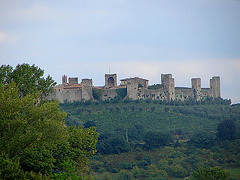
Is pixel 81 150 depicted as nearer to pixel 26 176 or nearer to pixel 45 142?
pixel 45 142

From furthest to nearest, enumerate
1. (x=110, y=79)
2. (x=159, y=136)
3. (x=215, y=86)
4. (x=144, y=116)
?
(x=215, y=86) < (x=110, y=79) < (x=144, y=116) < (x=159, y=136)

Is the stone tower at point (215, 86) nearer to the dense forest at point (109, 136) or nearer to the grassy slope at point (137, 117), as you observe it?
the dense forest at point (109, 136)

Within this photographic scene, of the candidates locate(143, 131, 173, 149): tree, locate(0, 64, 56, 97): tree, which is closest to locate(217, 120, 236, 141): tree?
locate(143, 131, 173, 149): tree

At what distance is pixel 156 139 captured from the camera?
40.1 meters

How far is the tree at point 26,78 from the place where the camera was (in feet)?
52.0

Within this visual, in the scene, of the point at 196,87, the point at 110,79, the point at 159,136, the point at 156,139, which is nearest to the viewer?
the point at 156,139

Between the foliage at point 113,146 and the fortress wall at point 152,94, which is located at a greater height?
the fortress wall at point 152,94


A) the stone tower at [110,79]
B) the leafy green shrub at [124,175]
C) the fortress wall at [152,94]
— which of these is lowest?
the leafy green shrub at [124,175]

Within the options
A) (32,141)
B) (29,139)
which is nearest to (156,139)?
(32,141)

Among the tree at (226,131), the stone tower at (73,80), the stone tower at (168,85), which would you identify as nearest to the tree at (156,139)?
the tree at (226,131)

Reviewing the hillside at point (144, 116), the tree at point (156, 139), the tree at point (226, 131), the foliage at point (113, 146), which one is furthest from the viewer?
the hillside at point (144, 116)

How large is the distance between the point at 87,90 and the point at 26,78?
32.4 metres

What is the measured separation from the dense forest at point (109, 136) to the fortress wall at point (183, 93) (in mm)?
1408

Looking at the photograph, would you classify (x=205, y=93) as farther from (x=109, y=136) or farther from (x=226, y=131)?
(x=109, y=136)
